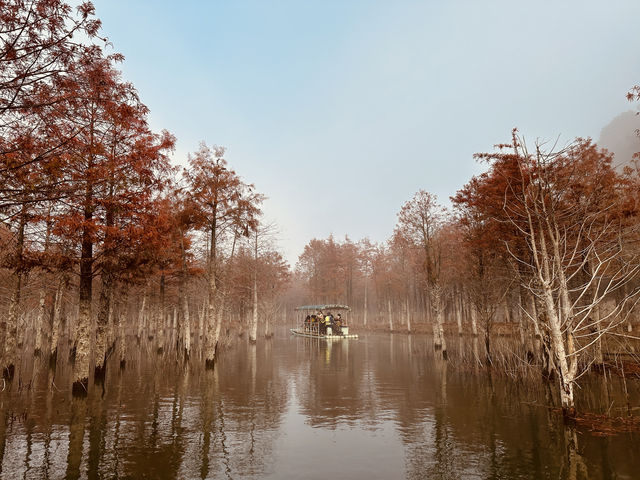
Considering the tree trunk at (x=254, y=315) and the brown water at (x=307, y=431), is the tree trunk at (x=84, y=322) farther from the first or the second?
the tree trunk at (x=254, y=315)

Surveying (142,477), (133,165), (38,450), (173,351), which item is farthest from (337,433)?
(173,351)

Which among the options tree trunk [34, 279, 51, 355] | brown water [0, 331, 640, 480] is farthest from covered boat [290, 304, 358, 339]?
tree trunk [34, 279, 51, 355]

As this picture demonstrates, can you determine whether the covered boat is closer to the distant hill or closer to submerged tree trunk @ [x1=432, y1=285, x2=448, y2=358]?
submerged tree trunk @ [x1=432, y1=285, x2=448, y2=358]

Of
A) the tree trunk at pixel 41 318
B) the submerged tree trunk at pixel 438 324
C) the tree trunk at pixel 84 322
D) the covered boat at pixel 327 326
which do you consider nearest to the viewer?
the tree trunk at pixel 84 322

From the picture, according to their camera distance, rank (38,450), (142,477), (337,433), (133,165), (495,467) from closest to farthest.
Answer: (142,477)
(495,467)
(38,450)
(337,433)
(133,165)

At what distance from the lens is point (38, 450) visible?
25.3 feet

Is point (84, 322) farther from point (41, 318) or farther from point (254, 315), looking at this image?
point (254, 315)

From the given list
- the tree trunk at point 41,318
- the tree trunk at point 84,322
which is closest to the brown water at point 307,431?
the tree trunk at point 84,322

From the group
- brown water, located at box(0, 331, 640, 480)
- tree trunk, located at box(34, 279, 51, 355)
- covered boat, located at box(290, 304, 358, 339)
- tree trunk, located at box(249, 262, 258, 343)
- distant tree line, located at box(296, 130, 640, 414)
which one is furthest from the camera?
covered boat, located at box(290, 304, 358, 339)

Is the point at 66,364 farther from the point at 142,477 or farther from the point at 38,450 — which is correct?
the point at 142,477

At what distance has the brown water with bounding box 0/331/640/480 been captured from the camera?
700cm

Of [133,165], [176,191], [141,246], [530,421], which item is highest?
[176,191]

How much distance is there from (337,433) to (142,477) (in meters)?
4.55

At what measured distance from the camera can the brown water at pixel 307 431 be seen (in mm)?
6996
